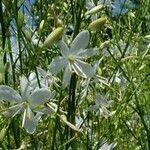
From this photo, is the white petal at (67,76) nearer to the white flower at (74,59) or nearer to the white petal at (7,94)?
the white flower at (74,59)

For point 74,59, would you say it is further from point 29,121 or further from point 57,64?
point 29,121

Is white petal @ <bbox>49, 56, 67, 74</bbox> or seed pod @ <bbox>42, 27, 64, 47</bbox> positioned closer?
seed pod @ <bbox>42, 27, 64, 47</bbox>

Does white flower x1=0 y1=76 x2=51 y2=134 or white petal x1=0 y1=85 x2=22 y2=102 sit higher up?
white petal x1=0 y1=85 x2=22 y2=102

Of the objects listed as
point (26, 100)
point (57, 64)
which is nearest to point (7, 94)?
point (26, 100)

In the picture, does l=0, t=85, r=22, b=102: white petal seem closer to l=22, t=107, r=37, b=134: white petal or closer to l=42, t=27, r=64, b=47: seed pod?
l=22, t=107, r=37, b=134: white petal

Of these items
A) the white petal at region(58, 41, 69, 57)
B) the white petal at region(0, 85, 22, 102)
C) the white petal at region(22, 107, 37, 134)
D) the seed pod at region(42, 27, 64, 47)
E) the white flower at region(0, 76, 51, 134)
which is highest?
the seed pod at region(42, 27, 64, 47)

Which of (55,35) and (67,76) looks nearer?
(55,35)

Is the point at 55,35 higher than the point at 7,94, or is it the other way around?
the point at 55,35

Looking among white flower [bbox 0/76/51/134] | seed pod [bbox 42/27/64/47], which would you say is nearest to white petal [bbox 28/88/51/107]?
white flower [bbox 0/76/51/134]
